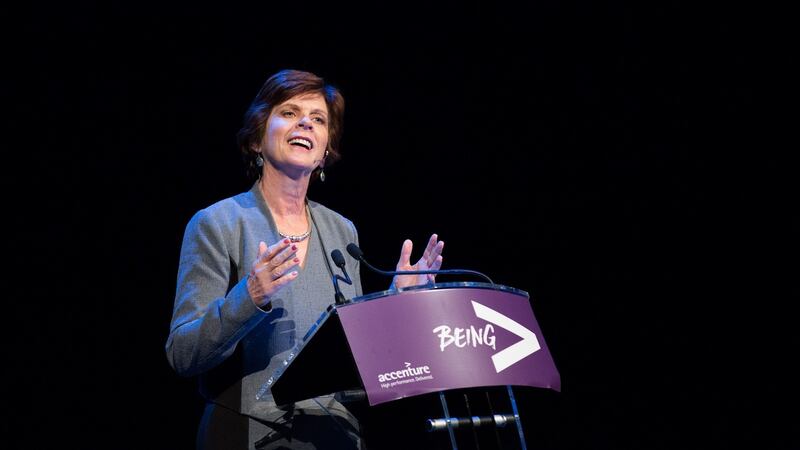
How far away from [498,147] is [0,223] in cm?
226

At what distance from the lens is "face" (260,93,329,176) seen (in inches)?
85.0

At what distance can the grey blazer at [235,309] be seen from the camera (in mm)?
1633

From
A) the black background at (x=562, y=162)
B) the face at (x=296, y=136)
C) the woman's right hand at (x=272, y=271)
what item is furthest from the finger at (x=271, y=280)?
the black background at (x=562, y=162)

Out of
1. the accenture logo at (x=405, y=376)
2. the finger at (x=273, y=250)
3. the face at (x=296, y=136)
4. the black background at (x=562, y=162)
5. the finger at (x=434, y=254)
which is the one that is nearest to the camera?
the accenture logo at (x=405, y=376)

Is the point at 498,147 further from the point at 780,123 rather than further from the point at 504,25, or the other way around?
the point at 780,123

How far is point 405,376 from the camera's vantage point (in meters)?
1.29

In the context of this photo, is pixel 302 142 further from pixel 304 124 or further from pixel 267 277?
pixel 267 277

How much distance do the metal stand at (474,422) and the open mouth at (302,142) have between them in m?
1.05

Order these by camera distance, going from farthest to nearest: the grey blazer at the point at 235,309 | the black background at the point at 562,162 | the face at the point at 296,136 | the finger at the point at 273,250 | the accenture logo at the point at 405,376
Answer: the black background at the point at 562,162, the face at the point at 296,136, the grey blazer at the point at 235,309, the finger at the point at 273,250, the accenture logo at the point at 405,376

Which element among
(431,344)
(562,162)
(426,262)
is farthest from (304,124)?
(562,162)

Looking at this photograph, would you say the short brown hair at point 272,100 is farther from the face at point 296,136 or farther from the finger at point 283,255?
the finger at point 283,255

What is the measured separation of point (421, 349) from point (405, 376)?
0.18 feet

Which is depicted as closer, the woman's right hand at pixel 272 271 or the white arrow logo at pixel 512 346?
the white arrow logo at pixel 512 346

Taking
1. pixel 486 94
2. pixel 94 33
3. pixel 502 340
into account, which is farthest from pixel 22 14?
pixel 502 340
